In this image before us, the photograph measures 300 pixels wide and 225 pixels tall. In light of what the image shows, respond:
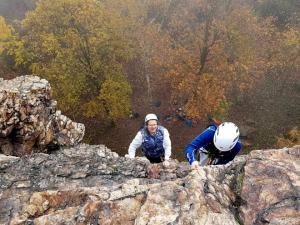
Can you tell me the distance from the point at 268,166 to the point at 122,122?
78.4 feet

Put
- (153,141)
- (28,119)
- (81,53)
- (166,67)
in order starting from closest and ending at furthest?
(153,141)
(28,119)
(81,53)
(166,67)

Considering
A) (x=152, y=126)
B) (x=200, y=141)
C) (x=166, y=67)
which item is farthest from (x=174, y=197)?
(x=166, y=67)

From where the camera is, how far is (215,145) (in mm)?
7660

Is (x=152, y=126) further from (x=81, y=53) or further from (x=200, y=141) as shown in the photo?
(x=81, y=53)

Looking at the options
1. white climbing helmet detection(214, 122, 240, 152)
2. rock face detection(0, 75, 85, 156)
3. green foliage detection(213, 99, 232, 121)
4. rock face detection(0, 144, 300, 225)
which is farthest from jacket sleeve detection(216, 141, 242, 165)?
green foliage detection(213, 99, 232, 121)

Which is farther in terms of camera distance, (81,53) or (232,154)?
(81,53)

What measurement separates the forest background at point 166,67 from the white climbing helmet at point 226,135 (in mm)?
16559

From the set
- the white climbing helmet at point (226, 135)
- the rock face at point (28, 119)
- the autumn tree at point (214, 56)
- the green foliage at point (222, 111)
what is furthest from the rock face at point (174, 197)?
the green foliage at point (222, 111)

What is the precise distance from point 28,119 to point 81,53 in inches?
448

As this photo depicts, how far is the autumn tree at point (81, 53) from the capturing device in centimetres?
2391

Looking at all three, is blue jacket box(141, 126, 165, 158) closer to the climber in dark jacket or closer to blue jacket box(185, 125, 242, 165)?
the climber in dark jacket

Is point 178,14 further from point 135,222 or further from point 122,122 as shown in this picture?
point 135,222

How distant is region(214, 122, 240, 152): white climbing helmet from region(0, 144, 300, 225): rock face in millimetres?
817

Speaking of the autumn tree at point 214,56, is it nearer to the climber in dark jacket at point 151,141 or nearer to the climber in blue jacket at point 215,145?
the climber in dark jacket at point 151,141
